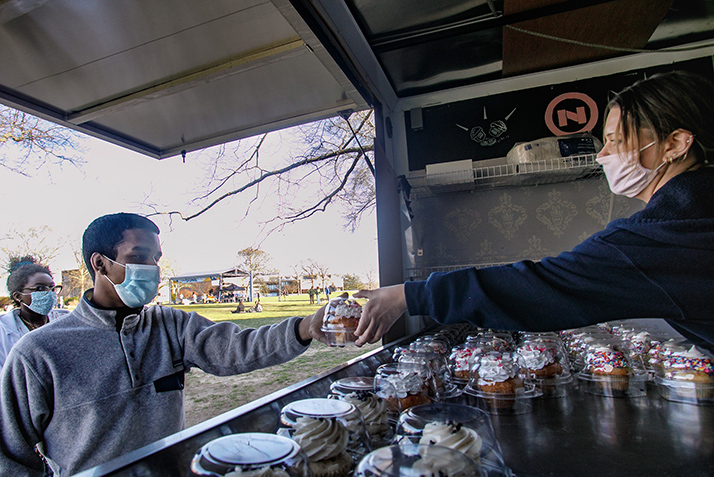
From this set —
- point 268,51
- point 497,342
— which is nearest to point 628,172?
point 497,342

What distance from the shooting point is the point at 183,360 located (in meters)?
1.40

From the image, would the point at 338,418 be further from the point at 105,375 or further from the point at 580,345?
the point at 580,345

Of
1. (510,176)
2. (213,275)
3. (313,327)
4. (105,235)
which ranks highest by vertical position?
(510,176)

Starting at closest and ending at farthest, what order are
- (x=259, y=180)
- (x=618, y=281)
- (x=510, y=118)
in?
(x=618, y=281) → (x=510, y=118) → (x=259, y=180)

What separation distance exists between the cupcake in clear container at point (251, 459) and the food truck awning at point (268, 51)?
1.29 metres

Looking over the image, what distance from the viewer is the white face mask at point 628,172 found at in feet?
4.17

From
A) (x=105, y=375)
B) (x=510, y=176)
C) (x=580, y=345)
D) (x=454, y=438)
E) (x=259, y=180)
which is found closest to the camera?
(x=454, y=438)

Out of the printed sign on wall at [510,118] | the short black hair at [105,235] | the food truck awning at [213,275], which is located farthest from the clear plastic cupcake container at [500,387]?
the food truck awning at [213,275]

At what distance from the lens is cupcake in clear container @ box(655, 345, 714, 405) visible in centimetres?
109

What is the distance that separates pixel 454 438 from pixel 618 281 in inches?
25.1

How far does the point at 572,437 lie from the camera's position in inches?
34.4

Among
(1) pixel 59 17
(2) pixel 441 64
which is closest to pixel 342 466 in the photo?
(1) pixel 59 17

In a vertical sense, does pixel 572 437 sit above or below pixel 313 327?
below

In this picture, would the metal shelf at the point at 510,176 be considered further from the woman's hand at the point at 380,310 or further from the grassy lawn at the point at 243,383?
the grassy lawn at the point at 243,383
